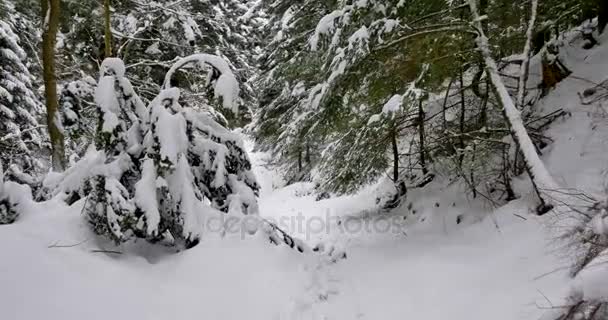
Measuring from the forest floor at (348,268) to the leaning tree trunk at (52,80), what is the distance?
68.4 inches

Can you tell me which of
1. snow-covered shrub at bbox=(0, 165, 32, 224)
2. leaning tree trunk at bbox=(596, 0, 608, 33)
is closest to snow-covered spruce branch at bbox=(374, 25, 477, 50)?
leaning tree trunk at bbox=(596, 0, 608, 33)

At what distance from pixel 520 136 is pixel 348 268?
103 inches

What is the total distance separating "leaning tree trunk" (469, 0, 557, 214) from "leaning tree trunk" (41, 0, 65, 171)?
547cm

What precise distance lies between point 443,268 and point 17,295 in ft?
12.7

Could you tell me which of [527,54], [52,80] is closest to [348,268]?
[527,54]

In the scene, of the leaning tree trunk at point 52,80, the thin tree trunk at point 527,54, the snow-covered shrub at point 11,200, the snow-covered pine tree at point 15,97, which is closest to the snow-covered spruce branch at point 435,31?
the thin tree trunk at point 527,54

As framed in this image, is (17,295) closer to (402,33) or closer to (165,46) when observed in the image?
(402,33)

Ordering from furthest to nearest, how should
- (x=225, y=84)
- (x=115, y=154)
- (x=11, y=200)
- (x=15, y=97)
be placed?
(x=15, y=97) → (x=225, y=84) → (x=115, y=154) → (x=11, y=200)

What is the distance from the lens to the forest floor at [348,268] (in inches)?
120

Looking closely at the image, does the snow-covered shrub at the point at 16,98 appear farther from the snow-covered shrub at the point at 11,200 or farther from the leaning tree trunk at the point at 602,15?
the leaning tree trunk at the point at 602,15

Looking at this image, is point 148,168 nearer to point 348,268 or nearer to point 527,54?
point 348,268

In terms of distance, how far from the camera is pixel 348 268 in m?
5.23

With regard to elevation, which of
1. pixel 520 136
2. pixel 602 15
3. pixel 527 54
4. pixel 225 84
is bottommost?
pixel 520 136

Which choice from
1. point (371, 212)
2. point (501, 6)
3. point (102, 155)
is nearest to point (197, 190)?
point (102, 155)
